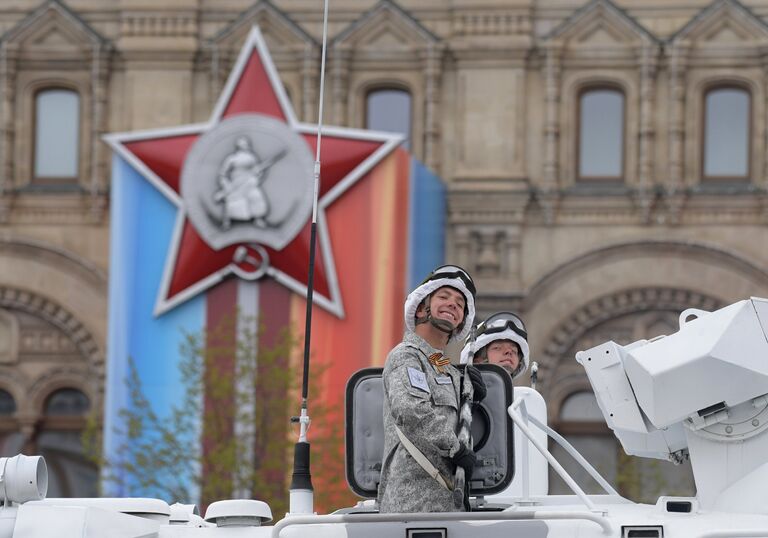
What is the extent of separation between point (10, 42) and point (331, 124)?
18.0 feet

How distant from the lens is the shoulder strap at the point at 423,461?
315 inches

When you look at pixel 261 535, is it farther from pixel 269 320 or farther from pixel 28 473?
pixel 269 320

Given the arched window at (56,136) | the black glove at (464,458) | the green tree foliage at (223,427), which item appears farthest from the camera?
the arched window at (56,136)

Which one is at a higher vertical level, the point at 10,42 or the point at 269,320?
the point at 10,42

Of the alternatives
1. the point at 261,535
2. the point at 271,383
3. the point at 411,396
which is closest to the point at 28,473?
the point at 261,535

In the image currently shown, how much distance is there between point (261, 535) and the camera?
311 inches

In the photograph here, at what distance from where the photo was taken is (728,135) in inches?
1442

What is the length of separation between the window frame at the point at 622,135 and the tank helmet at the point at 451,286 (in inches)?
1127

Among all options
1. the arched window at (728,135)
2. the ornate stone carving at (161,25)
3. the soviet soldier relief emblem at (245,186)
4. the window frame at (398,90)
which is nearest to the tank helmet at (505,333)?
the soviet soldier relief emblem at (245,186)

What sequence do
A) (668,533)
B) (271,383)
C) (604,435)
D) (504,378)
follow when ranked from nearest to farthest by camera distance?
(668,533) → (504,378) → (271,383) → (604,435)

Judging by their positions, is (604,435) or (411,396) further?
(604,435)

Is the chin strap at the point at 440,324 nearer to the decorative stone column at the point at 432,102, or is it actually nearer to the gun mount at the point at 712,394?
the gun mount at the point at 712,394

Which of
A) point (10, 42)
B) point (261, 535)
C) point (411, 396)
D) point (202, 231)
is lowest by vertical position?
point (261, 535)

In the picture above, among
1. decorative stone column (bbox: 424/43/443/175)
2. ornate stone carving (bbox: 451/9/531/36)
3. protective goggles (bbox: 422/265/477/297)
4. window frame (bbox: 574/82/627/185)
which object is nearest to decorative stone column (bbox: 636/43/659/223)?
window frame (bbox: 574/82/627/185)
